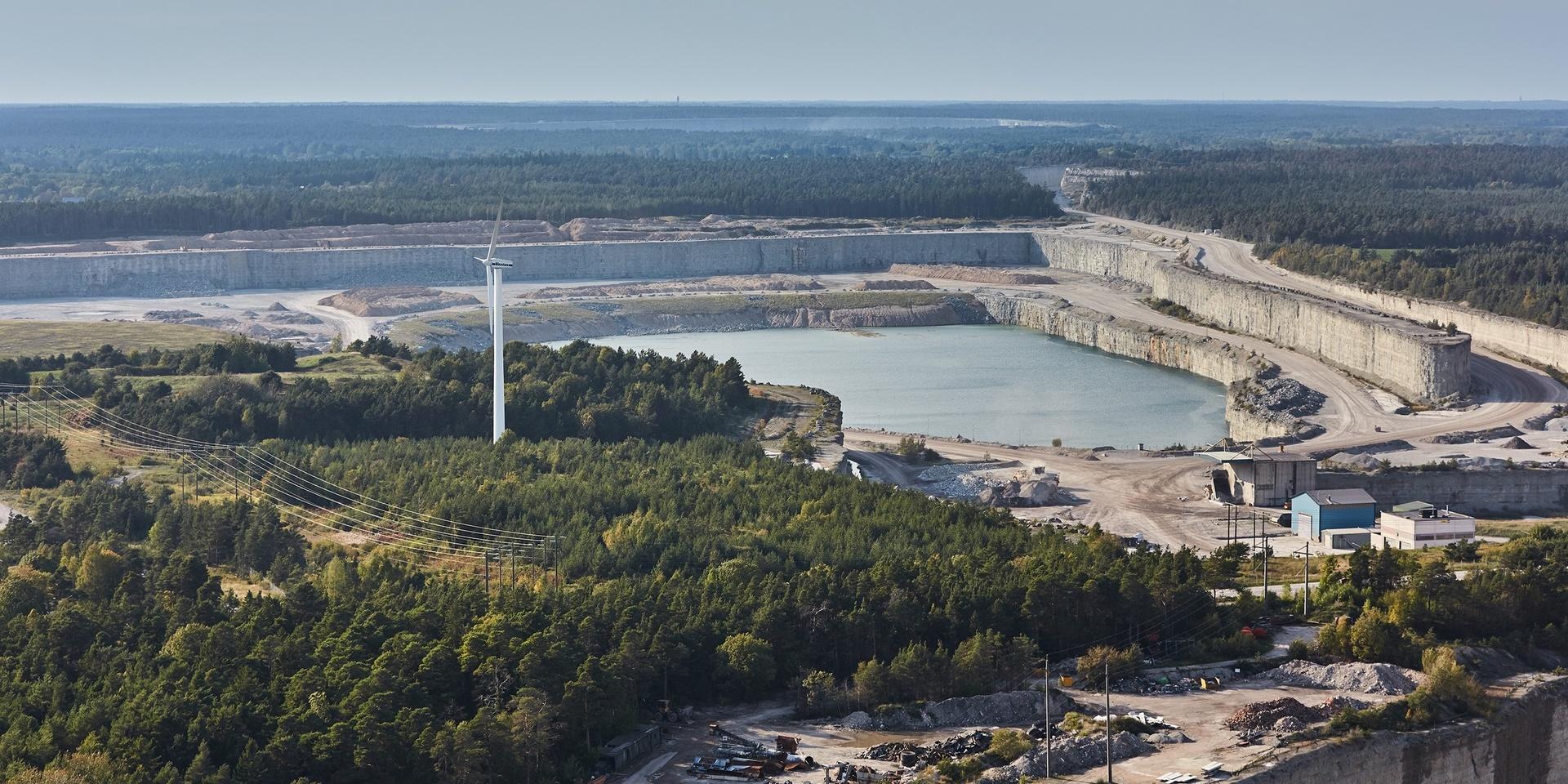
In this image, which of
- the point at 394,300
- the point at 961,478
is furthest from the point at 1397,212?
the point at 961,478

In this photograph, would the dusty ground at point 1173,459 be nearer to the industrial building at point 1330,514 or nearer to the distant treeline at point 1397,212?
the industrial building at point 1330,514

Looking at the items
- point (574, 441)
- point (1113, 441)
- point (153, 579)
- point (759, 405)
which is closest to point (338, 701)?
point (153, 579)

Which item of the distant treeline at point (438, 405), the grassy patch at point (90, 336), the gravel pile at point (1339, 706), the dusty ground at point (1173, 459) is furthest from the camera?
the grassy patch at point (90, 336)

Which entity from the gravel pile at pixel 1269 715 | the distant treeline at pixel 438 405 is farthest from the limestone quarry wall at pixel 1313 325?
the gravel pile at pixel 1269 715

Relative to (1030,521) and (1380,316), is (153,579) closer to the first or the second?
(1030,521)

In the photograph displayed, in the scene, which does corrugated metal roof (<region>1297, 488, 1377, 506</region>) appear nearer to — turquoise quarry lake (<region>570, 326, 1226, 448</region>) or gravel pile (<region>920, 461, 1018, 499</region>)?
gravel pile (<region>920, 461, 1018, 499</region>)

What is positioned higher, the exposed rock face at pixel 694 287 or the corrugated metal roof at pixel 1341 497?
the exposed rock face at pixel 694 287

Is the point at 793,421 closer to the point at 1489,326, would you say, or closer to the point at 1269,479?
the point at 1269,479
